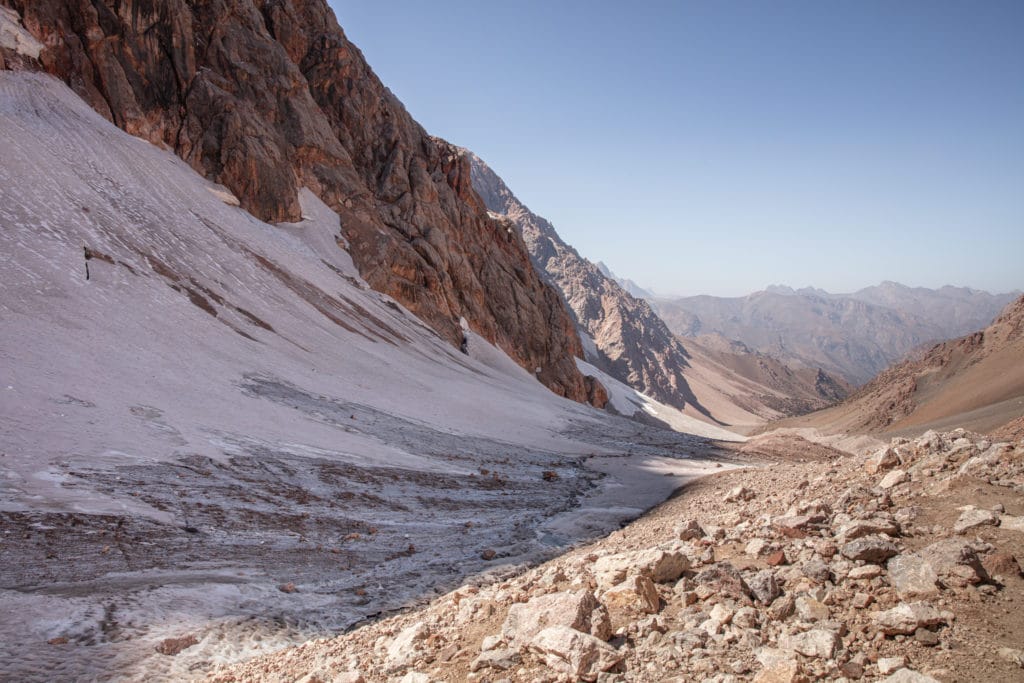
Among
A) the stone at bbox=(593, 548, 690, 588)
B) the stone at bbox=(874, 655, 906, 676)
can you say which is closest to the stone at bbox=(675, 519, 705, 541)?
the stone at bbox=(593, 548, 690, 588)

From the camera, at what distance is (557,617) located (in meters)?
4.28

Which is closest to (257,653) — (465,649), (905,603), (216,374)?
(465,649)

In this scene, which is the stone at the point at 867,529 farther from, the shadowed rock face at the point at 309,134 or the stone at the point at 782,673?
the shadowed rock face at the point at 309,134

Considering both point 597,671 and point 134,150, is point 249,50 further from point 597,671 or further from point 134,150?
point 597,671

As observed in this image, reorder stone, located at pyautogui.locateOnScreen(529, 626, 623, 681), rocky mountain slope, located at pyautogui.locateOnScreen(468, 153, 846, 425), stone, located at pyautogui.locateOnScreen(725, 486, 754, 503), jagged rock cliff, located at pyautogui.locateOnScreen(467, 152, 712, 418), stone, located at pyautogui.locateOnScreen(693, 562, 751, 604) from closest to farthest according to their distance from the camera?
stone, located at pyautogui.locateOnScreen(529, 626, 623, 681) → stone, located at pyautogui.locateOnScreen(693, 562, 751, 604) → stone, located at pyautogui.locateOnScreen(725, 486, 754, 503) → jagged rock cliff, located at pyautogui.locateOnScreen(467, 152, 712, 418) → rocky mountain slope, located at pyautogui.locateOnScreen(468, 153, 846, 425)

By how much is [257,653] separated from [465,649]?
9.50 ft

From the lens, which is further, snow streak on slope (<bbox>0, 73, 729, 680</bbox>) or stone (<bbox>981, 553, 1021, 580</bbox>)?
snow streak on slope (<bbox>0, 73, 729, 680</bbox>)

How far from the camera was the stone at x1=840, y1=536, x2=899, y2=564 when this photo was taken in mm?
4379

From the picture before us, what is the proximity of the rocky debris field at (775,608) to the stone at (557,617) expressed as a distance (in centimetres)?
1

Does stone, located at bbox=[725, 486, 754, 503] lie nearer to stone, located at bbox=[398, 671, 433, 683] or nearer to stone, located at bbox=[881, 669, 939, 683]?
stone, located at bbox=[881, 669, 939, 683]

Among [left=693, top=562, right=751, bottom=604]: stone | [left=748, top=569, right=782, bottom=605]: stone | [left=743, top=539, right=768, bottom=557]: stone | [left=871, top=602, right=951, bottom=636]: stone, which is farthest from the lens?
[left=743, top=539, right=768, bottom=557]: stone

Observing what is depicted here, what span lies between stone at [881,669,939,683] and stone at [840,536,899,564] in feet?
4.53

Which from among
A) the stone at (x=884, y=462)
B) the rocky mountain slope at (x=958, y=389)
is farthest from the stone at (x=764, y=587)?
the rocky mountain slope at (x=958, y=389)

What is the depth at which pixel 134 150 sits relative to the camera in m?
32.2
